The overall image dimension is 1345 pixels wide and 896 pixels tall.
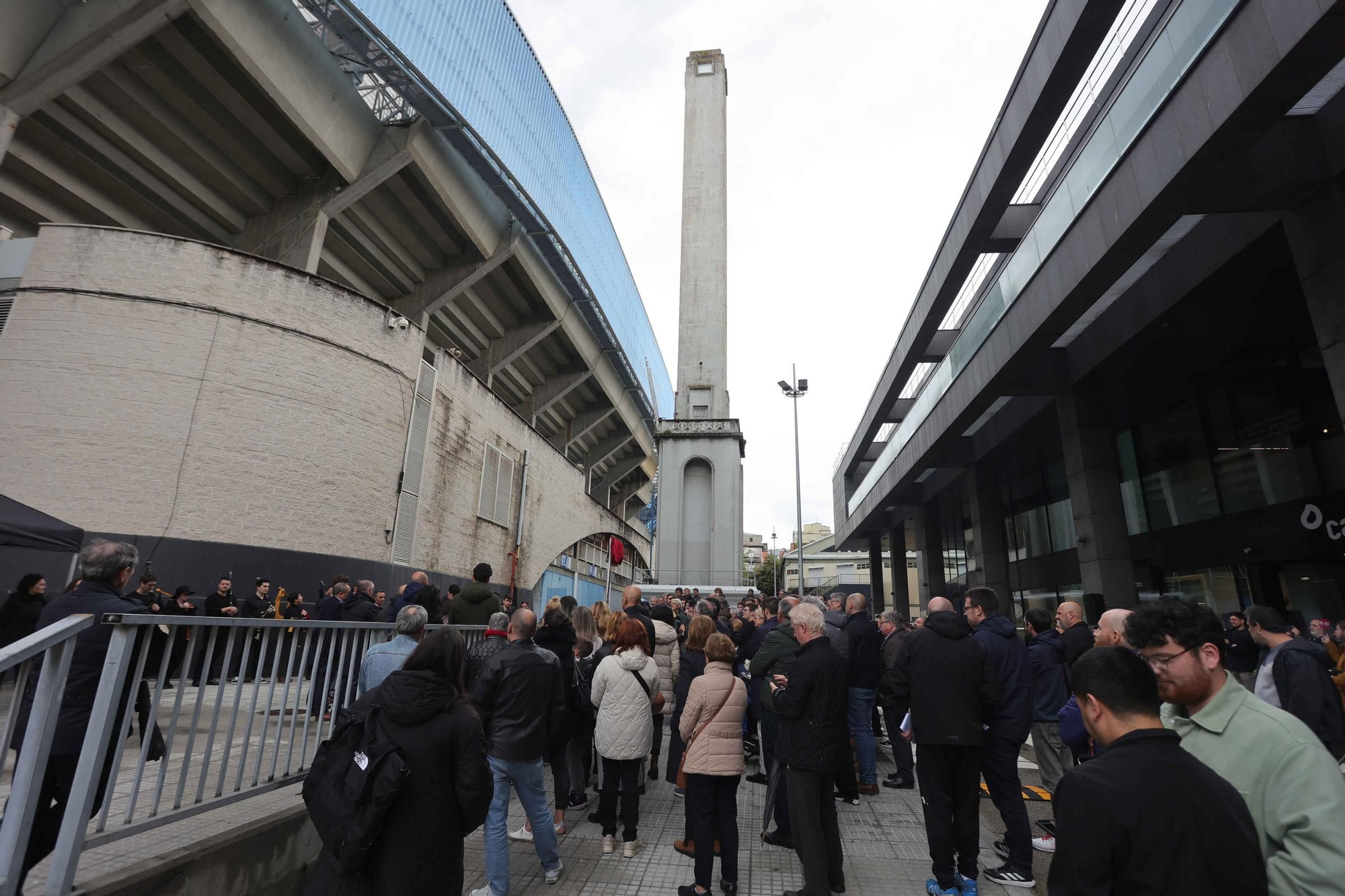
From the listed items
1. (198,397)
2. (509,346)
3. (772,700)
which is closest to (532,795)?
(772,700)

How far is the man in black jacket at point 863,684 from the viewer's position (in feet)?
21.8

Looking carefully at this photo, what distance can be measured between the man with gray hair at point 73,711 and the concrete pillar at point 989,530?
22.1 meters

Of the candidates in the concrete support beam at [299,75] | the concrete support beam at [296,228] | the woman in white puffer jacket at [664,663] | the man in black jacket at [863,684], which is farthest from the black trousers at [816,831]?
the concrete support beam at [296,228]

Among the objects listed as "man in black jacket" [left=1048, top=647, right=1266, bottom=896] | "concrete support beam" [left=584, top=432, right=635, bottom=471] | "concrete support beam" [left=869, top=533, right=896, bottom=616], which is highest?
"concrete support beam" [left=584, top=432, right=635, bottom=471]

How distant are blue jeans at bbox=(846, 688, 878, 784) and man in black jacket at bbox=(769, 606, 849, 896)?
8.59 feet

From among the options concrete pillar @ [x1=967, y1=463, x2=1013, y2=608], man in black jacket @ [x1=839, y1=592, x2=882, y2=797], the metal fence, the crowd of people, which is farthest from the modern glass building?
the metal fence

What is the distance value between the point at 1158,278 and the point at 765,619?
9653 mm

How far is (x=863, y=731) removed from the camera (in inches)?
266

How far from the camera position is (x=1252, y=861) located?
163cm

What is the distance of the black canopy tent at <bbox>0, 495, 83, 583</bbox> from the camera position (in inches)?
255

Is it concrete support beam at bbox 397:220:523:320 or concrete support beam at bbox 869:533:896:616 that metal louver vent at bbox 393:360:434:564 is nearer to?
concrete support beam at bbox 397:220:523:320

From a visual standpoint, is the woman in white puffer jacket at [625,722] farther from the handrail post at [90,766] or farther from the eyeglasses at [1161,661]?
the eyeglasses at [1161,661]

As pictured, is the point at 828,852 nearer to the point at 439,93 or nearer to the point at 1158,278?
the point at 1158,278

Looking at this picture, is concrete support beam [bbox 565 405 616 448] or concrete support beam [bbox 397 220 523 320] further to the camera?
concrete support beam [bbox 565 405 616 448]
